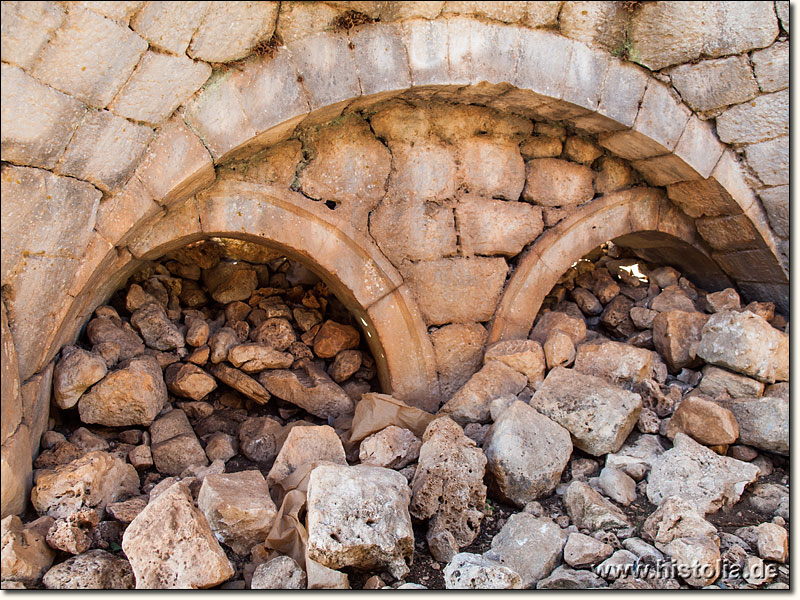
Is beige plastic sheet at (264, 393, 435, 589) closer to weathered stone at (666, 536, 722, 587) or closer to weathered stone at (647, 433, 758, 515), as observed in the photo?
weathered stone at (647, 433, 758, 515)

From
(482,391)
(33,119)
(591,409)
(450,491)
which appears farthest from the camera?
(482,391)

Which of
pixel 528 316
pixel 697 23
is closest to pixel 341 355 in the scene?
pixel 528 316

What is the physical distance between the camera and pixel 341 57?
11.1 feet

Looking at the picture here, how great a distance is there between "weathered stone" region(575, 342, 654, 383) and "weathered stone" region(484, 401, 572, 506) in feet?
2.20

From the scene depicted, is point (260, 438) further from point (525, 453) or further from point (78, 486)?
point (525, 453)

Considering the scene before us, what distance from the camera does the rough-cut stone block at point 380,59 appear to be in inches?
135

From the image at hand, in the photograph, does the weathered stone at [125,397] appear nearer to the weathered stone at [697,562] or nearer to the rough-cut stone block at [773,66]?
the weathered stone at [697,562]

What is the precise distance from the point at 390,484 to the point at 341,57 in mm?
2040

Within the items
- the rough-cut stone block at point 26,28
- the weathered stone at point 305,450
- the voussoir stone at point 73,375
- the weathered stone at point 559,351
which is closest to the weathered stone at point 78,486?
the voussoir stone at point 73,375

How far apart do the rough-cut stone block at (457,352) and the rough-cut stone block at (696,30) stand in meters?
1.85

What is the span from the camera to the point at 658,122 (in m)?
4.01

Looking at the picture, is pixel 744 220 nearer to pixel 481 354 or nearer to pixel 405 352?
pixel 481 354

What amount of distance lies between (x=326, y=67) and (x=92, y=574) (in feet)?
8.03

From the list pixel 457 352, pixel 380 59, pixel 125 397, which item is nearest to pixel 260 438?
pixel 125 397
